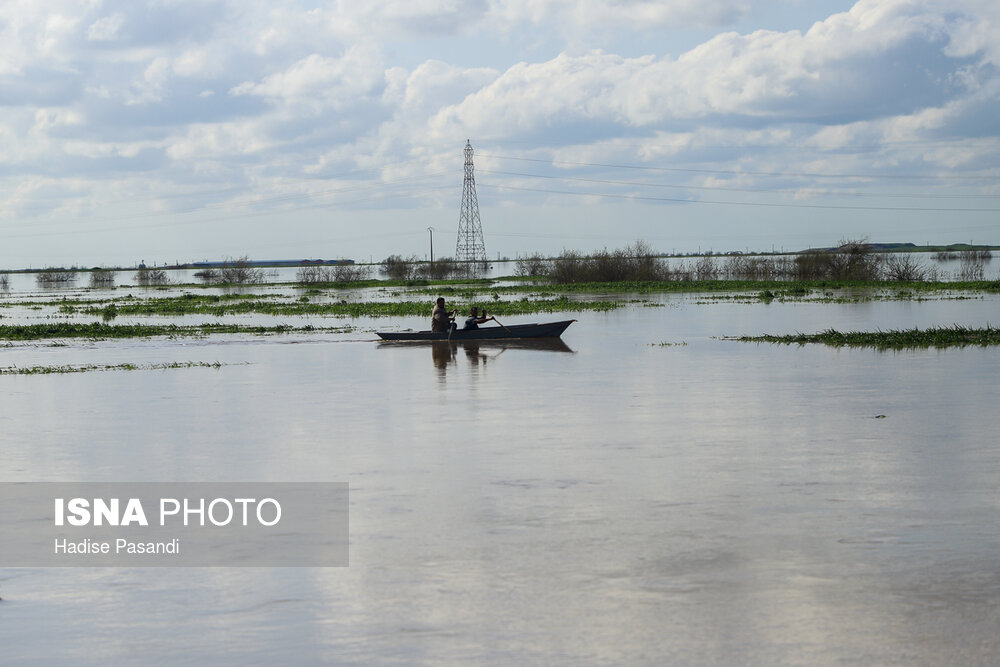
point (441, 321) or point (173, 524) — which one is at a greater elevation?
point (441, 321)

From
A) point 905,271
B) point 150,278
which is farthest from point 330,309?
point 150,278

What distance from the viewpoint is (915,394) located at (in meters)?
18.6

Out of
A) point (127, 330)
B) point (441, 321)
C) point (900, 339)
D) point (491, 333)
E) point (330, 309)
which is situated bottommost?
point (900, 339)

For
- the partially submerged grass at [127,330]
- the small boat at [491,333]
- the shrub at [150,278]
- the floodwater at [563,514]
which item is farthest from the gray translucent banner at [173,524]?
the shrub at [150,278]

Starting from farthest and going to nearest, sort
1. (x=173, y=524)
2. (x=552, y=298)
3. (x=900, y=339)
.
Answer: (x=552, y=298) → (x=900, y=339) → (x=173, y=524)

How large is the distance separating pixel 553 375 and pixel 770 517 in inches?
505

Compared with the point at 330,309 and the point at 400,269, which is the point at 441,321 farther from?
the point at 400,269

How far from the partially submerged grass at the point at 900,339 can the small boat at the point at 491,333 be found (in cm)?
517

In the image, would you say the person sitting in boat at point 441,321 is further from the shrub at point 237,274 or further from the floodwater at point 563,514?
the shrub at point 237,274

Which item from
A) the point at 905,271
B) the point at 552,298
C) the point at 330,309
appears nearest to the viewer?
the point at 330,309

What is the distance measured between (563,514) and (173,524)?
11.7 ft

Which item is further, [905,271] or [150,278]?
[150,278]

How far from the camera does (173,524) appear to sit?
10953mm

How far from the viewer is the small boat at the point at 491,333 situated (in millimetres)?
31969
